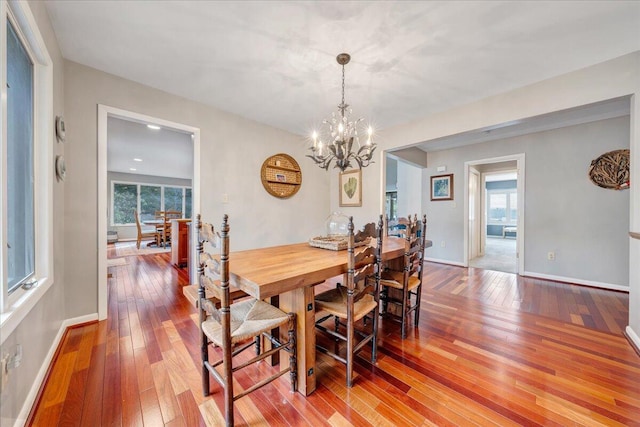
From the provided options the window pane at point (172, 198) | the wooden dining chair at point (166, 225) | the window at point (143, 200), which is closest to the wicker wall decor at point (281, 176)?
the wooden dining chair at point (166, 225)

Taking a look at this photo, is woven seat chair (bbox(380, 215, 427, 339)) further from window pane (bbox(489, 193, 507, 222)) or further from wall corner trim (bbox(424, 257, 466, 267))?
window pane (bbox(489, 193, 507, 222))

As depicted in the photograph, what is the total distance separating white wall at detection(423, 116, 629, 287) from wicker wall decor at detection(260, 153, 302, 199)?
350 cm

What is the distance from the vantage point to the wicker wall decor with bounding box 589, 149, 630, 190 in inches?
122

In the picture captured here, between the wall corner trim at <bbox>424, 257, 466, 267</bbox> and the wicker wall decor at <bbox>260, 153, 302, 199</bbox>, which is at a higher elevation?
the wicker wall decor at <bbox>260, 153, 302, 199</bbox>

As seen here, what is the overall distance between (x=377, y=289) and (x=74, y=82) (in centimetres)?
314

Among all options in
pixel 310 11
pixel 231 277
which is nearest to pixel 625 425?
pixel 231 277

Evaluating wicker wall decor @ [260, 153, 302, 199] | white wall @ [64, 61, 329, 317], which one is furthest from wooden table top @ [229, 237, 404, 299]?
wicker wall decor @ [260, 153, 302, 199]

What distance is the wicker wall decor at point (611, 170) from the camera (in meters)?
3.10

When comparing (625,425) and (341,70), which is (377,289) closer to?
(625,425)

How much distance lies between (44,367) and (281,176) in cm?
295

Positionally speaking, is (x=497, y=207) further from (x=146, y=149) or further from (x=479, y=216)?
(x=146, y=149)

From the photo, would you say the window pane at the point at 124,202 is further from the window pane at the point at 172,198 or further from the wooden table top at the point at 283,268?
the wooden table top at the point at 283,268

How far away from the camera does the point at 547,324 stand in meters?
2.25

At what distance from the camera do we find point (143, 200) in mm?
8477
